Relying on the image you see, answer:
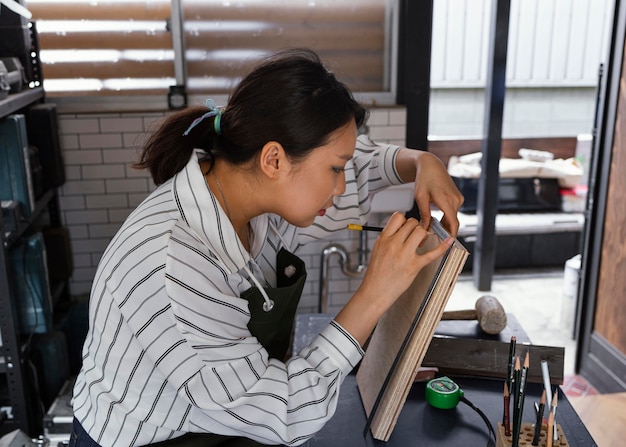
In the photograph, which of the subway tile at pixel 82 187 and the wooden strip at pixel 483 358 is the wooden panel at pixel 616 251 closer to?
the wooden strip at pixel 483 358

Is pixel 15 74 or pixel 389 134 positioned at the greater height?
pixel 15 74

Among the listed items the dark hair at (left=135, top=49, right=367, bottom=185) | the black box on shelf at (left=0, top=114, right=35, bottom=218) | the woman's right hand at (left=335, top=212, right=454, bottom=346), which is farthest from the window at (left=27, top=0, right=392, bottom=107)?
the woman's right hand at (left=335, top=212, right=454, bottom=346)

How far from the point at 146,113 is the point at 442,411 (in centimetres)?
261

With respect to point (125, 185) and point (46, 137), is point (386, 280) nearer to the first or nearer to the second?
point (46, 137)

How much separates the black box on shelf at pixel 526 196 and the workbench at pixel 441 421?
4.26 metres

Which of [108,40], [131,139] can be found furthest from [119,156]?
[108,40]

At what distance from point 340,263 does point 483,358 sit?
199 centimetres

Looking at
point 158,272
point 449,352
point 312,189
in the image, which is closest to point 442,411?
point 449,352

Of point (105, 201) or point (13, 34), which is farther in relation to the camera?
point (105, 201)

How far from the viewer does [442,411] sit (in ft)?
5.11

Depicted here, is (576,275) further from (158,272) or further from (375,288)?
(158,272)

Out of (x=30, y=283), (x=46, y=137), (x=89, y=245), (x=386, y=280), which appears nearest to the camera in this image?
(x=386, y=280)

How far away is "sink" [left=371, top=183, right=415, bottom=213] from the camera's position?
3.51m

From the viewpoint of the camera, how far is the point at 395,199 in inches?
140
